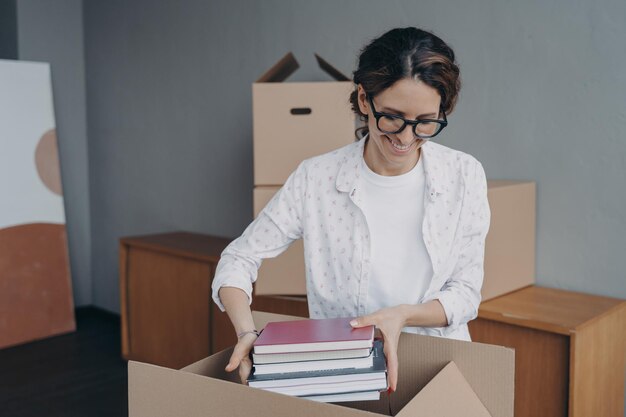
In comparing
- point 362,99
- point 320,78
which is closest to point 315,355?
point 362,99

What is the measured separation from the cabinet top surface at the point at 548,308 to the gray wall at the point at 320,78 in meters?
0.08

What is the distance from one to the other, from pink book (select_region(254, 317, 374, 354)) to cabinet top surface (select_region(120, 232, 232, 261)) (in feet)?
6.67

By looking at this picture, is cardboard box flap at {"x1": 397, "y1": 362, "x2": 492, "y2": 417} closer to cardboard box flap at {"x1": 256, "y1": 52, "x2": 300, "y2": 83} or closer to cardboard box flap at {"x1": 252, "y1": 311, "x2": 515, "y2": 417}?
cardboard box flap at {"x1": 252, "y1": 311, "x2": 515, "y2": 417}

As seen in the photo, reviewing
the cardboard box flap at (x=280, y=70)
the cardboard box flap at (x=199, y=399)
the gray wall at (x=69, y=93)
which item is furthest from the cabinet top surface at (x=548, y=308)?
the gray wall at (x=69, y=93)

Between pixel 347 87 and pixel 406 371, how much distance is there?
135 centimetres

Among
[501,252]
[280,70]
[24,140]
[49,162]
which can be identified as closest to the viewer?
[501,252]

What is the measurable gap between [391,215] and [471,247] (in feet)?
0.56

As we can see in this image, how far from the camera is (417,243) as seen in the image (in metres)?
1.38

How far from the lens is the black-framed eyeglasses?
1.24 m

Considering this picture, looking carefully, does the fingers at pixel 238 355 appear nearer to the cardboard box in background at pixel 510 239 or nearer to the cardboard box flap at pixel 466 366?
the cardboard box flap at pixel 466 366

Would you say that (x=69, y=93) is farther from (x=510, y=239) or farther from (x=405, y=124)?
(x=405, y=124)

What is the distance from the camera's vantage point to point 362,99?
4.42 feet

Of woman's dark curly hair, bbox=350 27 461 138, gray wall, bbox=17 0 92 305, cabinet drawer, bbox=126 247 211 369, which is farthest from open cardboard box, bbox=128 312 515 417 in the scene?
gray wall, bbox=17 0 92 305

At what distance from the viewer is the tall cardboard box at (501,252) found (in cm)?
214
